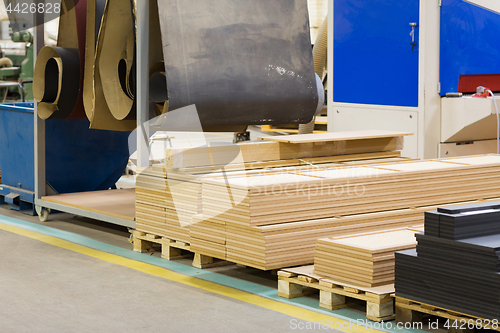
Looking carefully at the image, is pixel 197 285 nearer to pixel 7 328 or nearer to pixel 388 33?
pixel 7 328

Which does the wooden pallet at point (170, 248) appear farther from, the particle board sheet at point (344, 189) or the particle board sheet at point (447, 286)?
the particle board sheet at point (447, 286)

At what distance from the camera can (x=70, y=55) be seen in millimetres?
6258

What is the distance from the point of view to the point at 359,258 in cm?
378

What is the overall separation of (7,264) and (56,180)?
2.28m

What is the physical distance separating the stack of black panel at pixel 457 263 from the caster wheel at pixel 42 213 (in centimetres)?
452

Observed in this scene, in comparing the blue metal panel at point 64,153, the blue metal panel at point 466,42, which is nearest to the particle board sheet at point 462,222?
the blue metal panel at point 466,42

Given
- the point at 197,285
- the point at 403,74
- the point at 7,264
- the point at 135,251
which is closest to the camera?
the point at 197,285

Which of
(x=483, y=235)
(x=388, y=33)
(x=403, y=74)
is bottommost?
(x=483, y=235)

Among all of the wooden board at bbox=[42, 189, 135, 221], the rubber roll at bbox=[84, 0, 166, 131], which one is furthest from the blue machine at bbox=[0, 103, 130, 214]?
the rubber roll at bbox=[84, 0, 166, 131]

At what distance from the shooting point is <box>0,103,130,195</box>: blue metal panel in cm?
713

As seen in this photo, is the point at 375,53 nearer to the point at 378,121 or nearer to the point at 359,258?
the point at 378,121

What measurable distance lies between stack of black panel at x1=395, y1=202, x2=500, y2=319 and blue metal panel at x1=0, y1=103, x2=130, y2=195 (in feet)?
15.6

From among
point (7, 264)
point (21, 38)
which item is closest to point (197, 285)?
point (7, 264)

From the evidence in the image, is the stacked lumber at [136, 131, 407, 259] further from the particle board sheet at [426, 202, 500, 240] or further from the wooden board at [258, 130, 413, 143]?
the particle board sheet at [426, 202, 500, 240]
